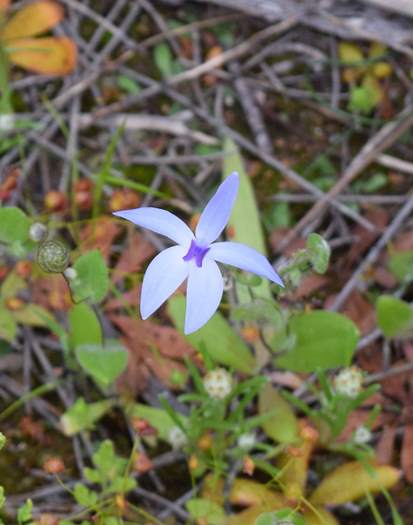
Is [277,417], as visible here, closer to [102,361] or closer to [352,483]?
[352,483]

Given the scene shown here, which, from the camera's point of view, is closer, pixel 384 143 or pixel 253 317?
pixel 253 317

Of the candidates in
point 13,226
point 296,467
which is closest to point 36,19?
point 13,226

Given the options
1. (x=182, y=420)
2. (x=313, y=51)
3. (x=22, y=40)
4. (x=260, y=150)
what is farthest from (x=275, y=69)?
(x=182, y=420)

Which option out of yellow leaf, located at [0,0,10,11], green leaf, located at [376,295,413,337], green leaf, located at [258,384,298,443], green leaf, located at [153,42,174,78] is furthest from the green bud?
yellow leaf, located at [0,0,10,11]

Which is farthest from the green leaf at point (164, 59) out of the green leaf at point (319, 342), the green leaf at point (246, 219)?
the green leaf at point (319, 342)

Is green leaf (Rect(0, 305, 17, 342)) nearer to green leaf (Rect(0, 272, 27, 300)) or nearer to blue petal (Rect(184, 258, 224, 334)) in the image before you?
green leaf (Rect(0, 272, 27, 300))

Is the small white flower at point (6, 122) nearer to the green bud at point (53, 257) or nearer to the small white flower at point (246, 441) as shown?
the green bud at point (53, 257)

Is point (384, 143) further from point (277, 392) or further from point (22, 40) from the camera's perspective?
point (22, 40)
